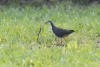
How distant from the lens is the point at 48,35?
720 cm

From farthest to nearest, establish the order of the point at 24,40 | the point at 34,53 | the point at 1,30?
the point at 1,30
the point at 24,40
the point at 34,53

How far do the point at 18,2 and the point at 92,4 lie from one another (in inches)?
122

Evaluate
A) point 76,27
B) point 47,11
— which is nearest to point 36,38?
point 76,27

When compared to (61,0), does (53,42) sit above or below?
below

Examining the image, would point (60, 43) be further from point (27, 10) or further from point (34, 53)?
point (27, 10)

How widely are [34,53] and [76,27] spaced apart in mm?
2616

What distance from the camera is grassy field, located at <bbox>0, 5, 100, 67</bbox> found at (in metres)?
4.85

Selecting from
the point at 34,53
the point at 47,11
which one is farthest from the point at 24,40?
the point at 47,11

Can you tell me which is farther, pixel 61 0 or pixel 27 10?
pixel 61 0

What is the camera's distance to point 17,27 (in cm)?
737

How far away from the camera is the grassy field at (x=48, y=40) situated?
4852 millimetres

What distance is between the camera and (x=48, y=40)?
6.76m

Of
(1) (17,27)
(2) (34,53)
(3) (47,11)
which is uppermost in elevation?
(3) (47,11)

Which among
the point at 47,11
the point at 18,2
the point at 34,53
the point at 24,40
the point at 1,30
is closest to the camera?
the point at 34,53
